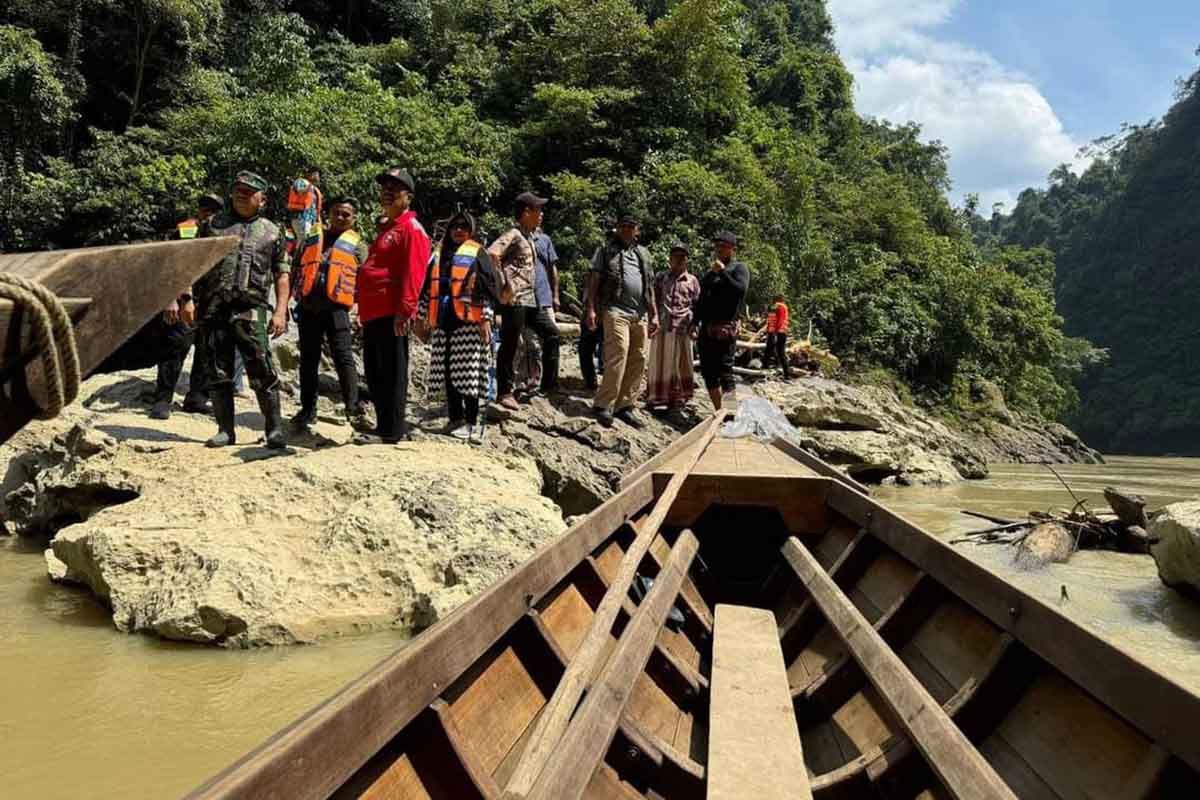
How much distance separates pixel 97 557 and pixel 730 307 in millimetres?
5192

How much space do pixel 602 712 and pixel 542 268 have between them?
4.75 meters

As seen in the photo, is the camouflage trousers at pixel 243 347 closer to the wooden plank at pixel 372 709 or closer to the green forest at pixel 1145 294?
the wooden plank at pixel 372 709

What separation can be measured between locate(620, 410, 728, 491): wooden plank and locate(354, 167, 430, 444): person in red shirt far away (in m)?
1.63

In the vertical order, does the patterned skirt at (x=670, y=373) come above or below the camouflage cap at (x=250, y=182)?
below

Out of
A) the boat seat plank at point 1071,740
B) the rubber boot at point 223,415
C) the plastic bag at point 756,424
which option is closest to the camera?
Result: the boat seat plank at point 1071,740

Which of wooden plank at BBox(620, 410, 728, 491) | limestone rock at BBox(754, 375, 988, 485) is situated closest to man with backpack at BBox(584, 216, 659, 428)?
wooden plank at BBox(620, 410, 728, 491)

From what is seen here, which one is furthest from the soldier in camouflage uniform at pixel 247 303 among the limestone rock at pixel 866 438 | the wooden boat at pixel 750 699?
the limestone rock at pixel 866 438

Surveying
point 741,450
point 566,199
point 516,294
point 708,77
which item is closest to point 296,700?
point 741,450

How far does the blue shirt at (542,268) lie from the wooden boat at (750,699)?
3.12 m

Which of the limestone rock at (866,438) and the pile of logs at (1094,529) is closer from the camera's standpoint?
the pile of logs at (1094,529)

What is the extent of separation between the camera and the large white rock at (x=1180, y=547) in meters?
3.92

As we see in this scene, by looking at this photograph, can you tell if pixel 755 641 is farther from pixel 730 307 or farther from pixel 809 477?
pixel 730 307

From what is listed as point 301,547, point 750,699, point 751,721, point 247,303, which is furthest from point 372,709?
point 247,303

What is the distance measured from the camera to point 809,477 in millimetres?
3568
